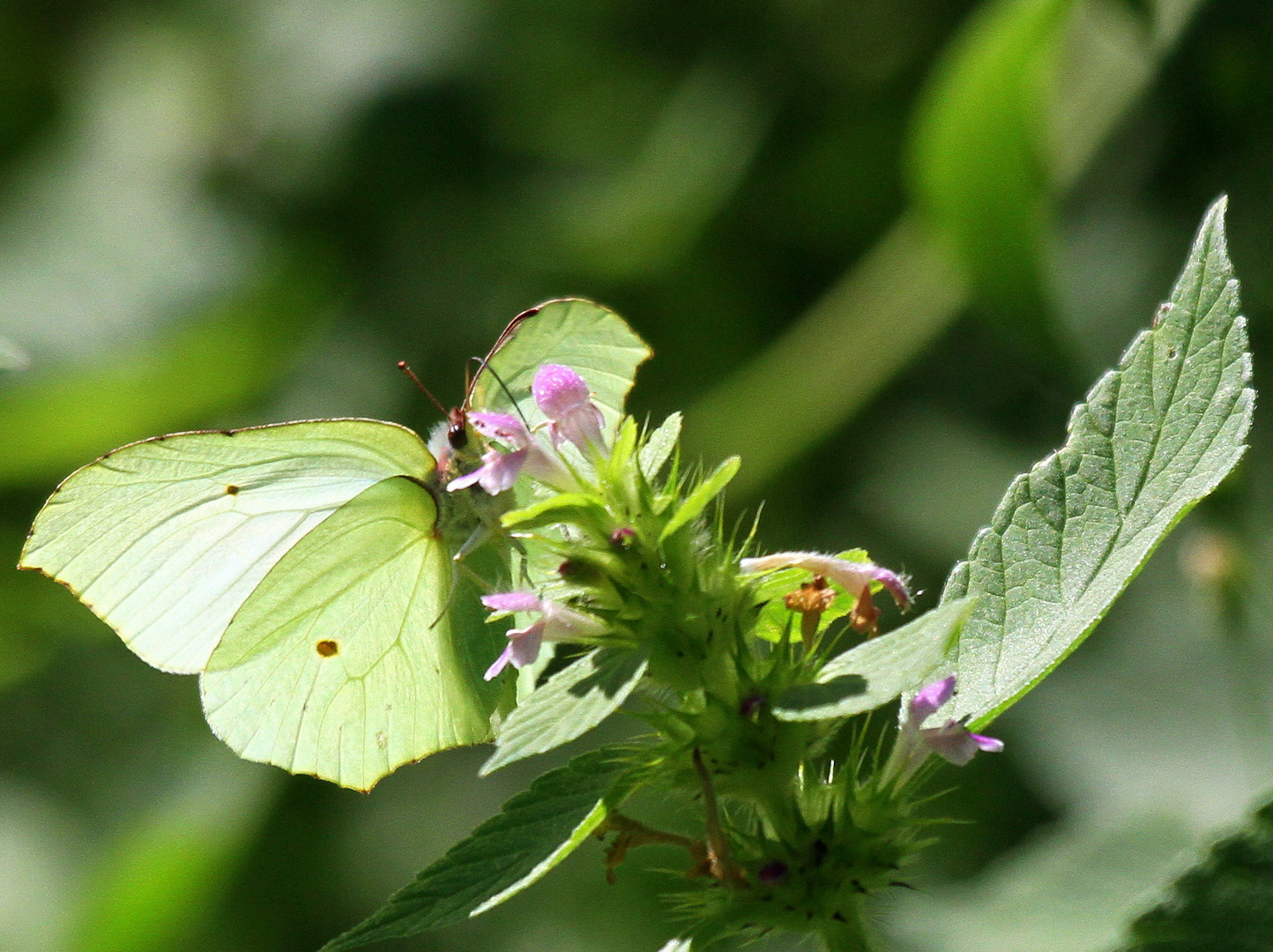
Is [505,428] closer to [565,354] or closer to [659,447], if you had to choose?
[659,447]

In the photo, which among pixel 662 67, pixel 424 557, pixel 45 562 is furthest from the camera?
pixel 662 67

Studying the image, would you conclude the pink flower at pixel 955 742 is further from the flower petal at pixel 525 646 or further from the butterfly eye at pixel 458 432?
the butterfly eye at pixel 458 432

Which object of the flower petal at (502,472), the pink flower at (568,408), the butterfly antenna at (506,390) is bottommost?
the flower petal at (502,472)

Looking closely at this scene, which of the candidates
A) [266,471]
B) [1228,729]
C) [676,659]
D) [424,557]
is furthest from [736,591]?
[1228,729]

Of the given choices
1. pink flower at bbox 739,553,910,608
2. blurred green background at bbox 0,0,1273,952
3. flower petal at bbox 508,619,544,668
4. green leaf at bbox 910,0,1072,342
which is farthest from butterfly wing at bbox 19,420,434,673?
green leaf at bbox 910,0,1072,342

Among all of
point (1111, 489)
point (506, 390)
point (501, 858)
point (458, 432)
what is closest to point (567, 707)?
point (501, 858)

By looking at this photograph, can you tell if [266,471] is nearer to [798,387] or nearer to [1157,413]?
[1157,413]

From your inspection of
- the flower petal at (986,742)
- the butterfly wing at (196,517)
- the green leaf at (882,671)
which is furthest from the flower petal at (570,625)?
the butterfly wing at (196,517)
